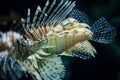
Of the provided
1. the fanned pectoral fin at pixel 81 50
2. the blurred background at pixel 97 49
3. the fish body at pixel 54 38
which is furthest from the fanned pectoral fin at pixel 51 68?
the blurred background at pixel 97 49

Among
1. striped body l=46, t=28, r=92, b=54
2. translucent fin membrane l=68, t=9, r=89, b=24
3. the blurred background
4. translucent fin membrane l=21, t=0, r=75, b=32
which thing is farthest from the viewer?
the blurred background

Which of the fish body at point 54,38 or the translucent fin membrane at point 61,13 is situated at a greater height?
the translucent fin membrane at point 61,13

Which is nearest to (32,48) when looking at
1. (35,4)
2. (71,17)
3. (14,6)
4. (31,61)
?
(31,61)

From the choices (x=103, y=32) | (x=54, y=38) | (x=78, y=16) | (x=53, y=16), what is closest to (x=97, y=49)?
(x=103, y=32)

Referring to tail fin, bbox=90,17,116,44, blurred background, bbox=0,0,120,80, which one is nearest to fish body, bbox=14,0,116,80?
tail fin, bbox=90,17,116,44

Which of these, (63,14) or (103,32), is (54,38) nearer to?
(63,14)

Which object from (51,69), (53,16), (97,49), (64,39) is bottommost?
(51,69)

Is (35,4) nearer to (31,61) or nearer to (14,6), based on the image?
(14,6)

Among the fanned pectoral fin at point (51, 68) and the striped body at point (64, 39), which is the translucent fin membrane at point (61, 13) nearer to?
the striped body at point (64, 39)

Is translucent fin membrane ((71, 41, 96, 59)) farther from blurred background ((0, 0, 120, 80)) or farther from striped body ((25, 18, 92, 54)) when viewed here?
blurred background ((0, 0, 120, 80))

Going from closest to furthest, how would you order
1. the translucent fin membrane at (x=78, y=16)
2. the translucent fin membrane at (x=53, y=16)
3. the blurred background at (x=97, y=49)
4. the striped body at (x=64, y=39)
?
the striped body at (x=64, y=39)
the translucent fin membrane at (x=53, y=16)
the translucent fin membrane at (x=78, y=16)
the blurred background at (x=97, y=49)

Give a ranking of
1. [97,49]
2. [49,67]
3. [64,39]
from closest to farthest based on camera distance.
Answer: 1. [64,39]
2. [49,67]
3. [97,49]

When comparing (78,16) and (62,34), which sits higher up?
(78,16)
